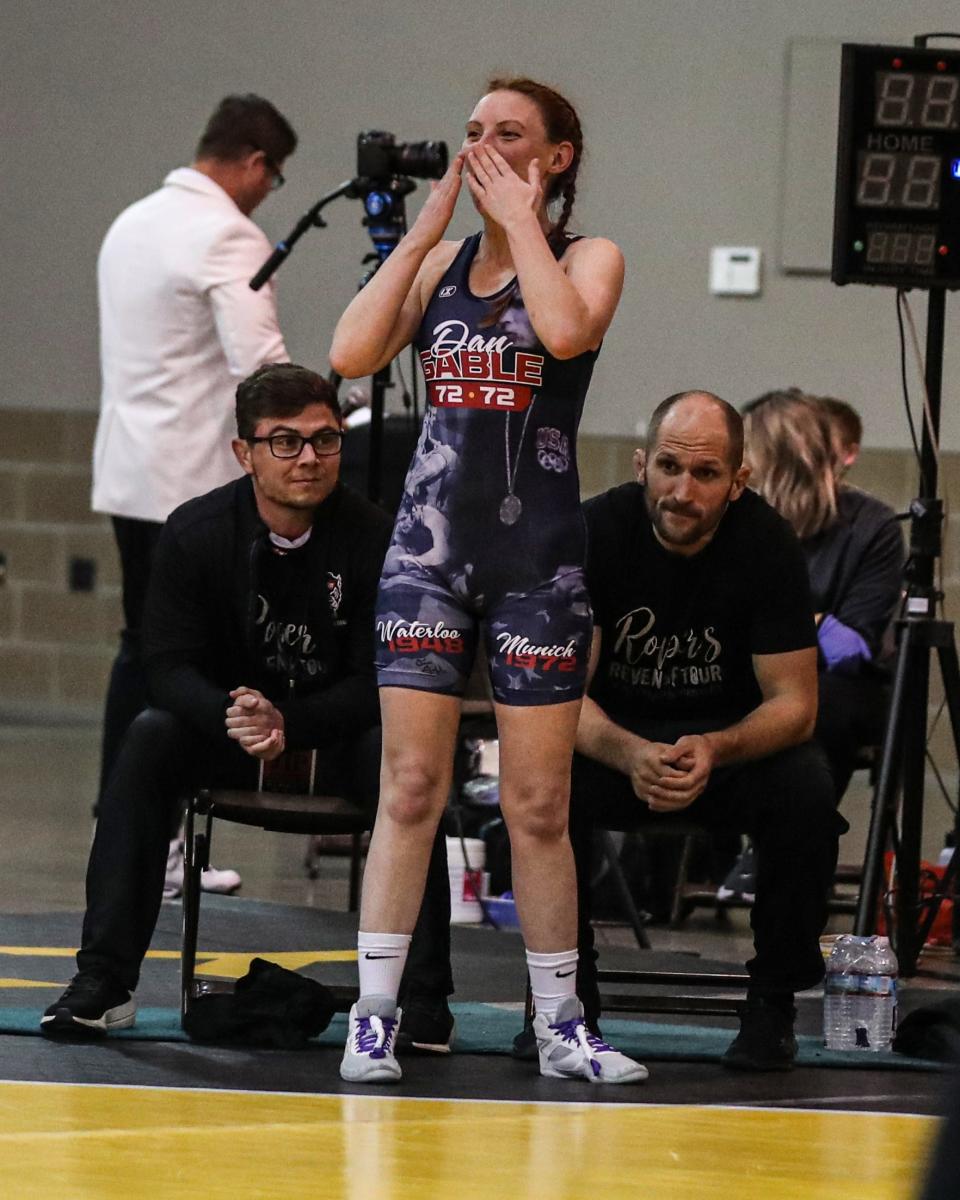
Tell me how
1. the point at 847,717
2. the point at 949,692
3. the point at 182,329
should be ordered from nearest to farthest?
1. the point at 949,692
2. the point at 847,717
3. the point at 182,329

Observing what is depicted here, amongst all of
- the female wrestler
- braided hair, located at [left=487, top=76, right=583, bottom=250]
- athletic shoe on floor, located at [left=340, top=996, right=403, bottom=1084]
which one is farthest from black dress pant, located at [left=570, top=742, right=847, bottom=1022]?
braided hair, located at [left=487, top=76, right=583, bottom=250]

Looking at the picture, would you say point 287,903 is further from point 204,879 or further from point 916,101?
point 916,101

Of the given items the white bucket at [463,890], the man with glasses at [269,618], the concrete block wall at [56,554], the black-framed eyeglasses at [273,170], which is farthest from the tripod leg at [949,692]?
the concrete block wall at [56,554]

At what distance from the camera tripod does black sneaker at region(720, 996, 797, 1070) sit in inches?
27.4

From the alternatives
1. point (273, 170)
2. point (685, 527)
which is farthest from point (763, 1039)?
point (273, 170)

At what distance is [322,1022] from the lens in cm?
311

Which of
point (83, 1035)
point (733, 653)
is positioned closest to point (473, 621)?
point (733, 653)

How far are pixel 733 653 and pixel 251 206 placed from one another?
217 cm

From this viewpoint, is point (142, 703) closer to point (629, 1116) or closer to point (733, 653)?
point (733, 653)

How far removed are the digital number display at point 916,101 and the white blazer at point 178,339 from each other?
1464 mm

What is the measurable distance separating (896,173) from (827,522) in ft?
2.88

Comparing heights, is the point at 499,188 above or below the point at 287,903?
above

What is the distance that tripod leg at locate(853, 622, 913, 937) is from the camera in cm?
361

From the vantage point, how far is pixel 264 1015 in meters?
3.09
